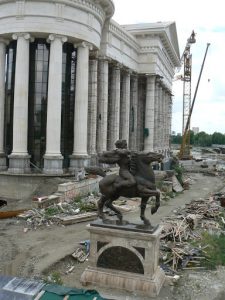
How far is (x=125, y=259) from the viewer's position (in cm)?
1320

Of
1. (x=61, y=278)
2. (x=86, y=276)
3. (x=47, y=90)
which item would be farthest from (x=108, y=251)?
(x=47, y=90)

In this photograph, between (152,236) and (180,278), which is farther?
(180,278)

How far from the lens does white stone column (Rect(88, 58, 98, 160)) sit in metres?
41.2

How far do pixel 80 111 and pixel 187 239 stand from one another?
20099 millimetres

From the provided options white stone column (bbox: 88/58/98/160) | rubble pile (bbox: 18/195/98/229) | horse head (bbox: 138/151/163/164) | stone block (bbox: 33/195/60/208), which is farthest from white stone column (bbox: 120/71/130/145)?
horse head (bbox: 138/151/163/164)

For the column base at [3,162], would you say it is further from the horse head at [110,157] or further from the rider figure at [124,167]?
the rider figure at [124,167]

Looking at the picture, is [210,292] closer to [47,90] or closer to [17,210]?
[17,210]

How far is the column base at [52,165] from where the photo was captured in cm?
3475

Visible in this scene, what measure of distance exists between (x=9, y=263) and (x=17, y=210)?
33.0ft

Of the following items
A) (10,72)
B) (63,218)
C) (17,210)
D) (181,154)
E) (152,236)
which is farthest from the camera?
(181,154)

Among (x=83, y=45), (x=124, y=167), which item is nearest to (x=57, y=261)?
(x=124, y=167)

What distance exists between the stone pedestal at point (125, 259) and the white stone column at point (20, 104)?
2276cm

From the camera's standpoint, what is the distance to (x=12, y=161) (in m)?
35.2

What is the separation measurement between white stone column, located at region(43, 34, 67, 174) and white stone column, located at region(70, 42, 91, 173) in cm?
243
